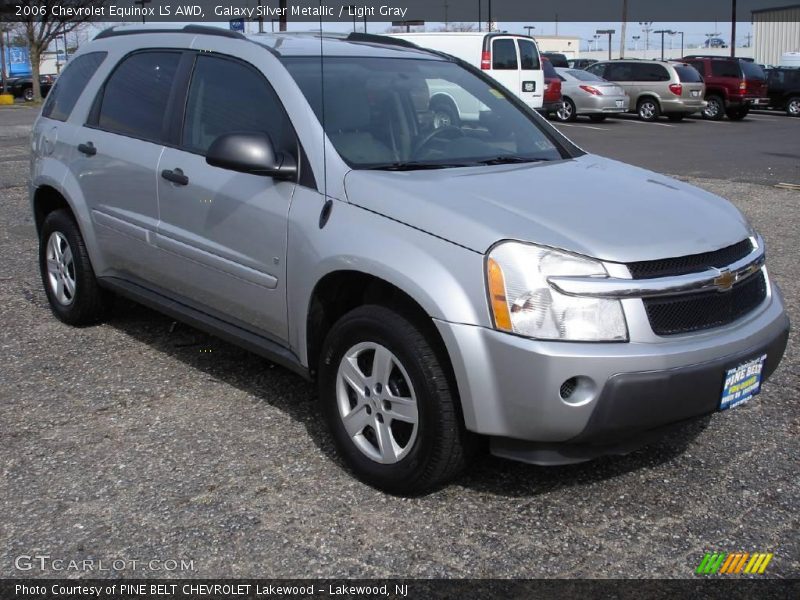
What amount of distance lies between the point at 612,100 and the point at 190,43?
21662 millimetres

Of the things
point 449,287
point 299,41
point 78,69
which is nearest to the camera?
point 449,287

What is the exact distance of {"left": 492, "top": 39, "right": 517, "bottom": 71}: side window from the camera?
20859mm

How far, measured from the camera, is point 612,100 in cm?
2492

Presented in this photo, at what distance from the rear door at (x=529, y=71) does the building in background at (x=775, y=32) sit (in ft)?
79.5

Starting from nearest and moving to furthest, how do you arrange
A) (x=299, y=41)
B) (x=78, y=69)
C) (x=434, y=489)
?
(x=434, y=489) → (x=299, y=41) → (x=78, y=69)

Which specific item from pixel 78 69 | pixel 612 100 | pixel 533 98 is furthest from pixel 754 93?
pixel 78 69

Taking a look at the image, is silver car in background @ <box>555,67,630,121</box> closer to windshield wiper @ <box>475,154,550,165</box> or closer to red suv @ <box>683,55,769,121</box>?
red suv @ <box>683,55,769,121</box>

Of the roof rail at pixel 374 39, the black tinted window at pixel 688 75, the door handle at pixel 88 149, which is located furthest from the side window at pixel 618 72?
the door handle at pixel 88 149

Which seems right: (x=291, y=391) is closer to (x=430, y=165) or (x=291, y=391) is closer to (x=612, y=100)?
(x=430, y=165)

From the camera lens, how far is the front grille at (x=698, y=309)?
3.20 metres

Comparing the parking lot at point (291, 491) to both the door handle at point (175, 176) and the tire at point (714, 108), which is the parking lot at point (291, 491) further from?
the tire at point (714, 108)

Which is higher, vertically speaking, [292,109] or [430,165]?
[292,109]

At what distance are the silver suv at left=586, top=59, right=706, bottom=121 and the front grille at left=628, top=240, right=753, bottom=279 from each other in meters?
23.4

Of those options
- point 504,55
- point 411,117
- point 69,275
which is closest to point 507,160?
point 411,117
